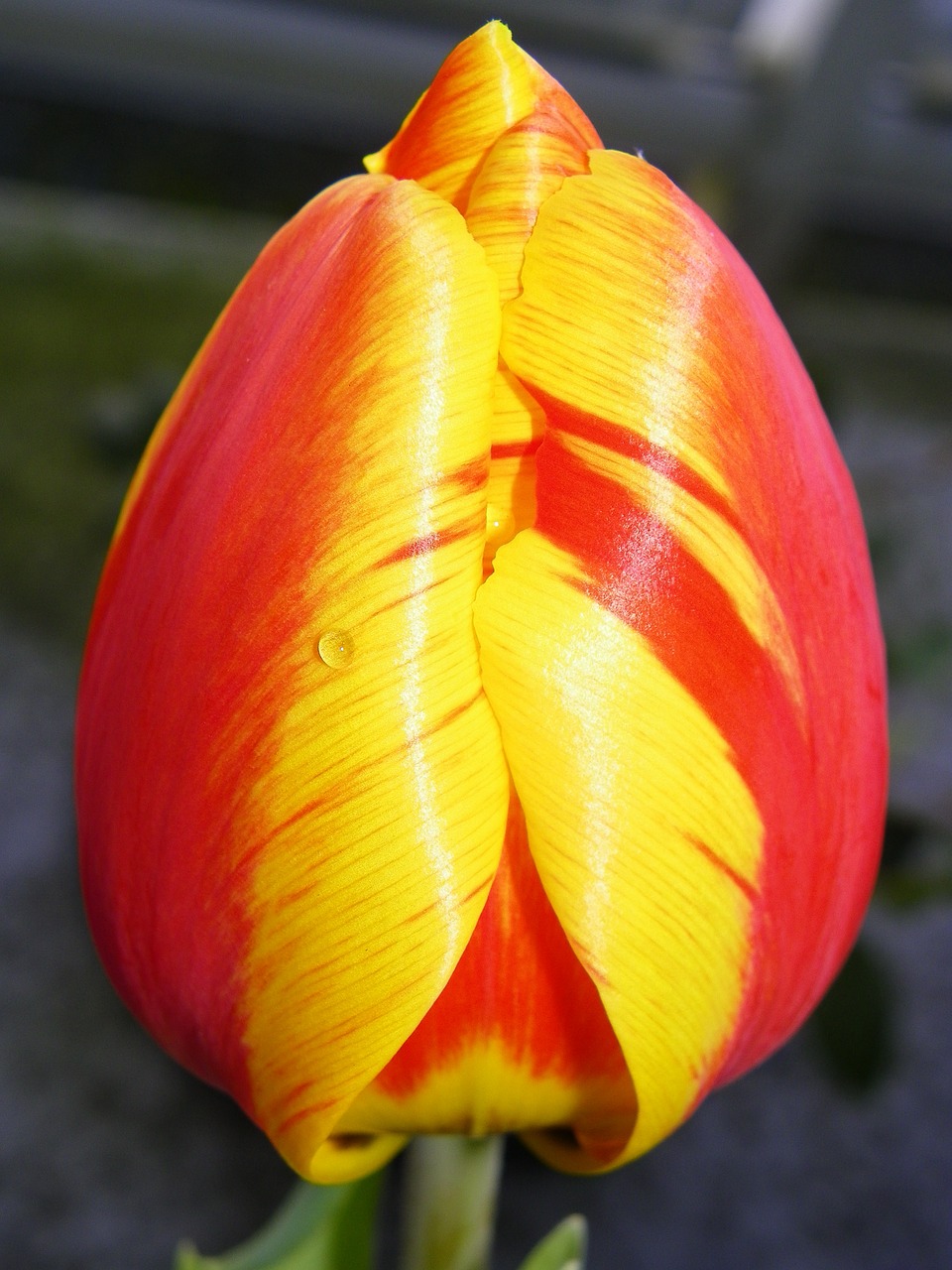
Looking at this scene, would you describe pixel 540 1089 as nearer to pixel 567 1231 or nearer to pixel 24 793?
pixel 567 1231

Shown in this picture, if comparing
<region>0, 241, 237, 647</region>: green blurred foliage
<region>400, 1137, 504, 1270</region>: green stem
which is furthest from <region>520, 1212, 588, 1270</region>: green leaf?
<region>0, 241, 237, 647</region>: green blurred foliage

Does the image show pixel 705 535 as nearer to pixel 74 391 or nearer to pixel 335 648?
pixel 335 648

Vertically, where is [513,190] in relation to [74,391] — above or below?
above

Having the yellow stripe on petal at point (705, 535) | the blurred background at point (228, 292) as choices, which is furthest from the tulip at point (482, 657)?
the blurred background at point (228, 292)

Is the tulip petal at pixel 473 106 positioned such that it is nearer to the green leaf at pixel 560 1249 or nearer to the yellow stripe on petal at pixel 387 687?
the yellow stripe on petal at pixel 387 687

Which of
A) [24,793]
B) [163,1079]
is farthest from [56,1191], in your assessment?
[24,793]

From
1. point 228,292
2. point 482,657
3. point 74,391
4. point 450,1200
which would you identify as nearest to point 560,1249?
point 450,1200

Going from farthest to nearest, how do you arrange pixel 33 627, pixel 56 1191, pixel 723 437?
pixel 33 627 < pixel 56 1191 < pixel 723 437

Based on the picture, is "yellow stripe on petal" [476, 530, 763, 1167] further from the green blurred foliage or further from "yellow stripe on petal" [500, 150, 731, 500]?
the green blurred foliage
